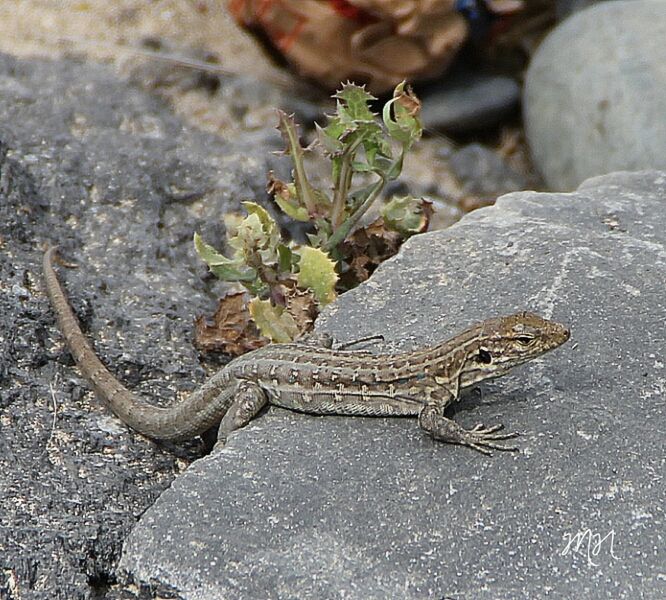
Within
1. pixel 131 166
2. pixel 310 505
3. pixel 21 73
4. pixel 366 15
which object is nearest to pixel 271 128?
pixel 366 15

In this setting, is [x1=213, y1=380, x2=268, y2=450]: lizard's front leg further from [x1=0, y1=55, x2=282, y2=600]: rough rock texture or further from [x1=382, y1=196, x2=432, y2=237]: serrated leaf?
[x1=382, y1=196, x2=432, y2=237]: serrated leaf

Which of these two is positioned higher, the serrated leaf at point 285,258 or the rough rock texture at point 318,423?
the serrated leaf at point 285,258

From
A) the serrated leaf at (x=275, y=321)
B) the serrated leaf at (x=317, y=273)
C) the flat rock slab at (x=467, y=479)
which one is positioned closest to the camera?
the flat rock slab at (x=467, y=479)

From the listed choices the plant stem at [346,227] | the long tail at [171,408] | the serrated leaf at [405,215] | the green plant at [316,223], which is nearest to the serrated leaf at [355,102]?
the green plant at [316,223]

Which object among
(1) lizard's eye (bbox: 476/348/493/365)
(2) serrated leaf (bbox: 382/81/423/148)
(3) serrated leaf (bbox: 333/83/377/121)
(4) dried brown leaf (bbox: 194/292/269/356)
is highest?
(3) serrated leaf (bbox: 333/83/377/121)

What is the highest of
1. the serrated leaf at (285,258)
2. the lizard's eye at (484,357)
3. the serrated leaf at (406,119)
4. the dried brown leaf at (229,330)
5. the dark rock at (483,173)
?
the serrated leaf at (406,119)

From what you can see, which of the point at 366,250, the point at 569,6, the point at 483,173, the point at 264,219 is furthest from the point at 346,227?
the point at 569,6

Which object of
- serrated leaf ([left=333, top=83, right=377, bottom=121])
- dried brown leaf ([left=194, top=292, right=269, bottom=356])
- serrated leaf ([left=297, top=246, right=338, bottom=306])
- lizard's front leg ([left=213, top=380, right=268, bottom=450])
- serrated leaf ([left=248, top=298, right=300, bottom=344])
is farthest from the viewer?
dried brown leaf ([left=194, top=292, right=269, bottom=356])

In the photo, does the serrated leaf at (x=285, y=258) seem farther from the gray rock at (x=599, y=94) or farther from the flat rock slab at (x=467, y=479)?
the gray rock at (x=599, y=94)

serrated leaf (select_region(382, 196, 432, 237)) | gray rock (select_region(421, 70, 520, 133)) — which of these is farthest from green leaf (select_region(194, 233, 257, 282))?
gray rock (select_region(421, 70, 520, 133))
